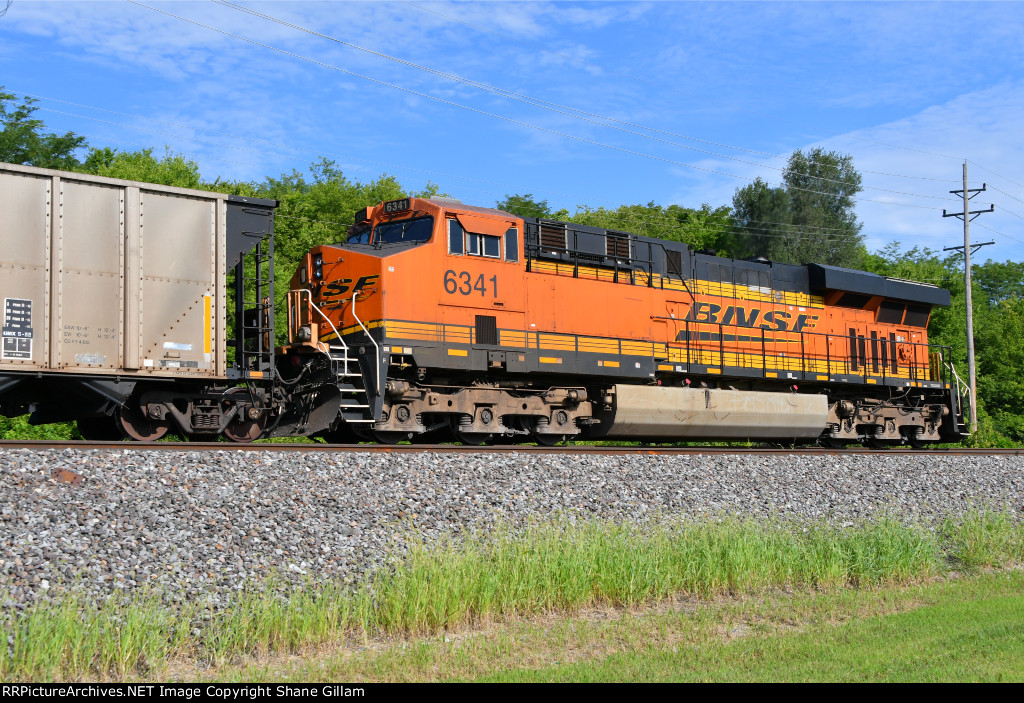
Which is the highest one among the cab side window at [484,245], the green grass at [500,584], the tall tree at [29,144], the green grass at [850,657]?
the tall tree at [29,144]

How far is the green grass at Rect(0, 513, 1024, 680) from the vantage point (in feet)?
17.9

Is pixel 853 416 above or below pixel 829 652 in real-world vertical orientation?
above

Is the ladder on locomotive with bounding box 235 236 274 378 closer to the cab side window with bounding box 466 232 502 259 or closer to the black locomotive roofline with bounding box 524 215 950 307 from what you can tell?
the cab side window with bounding box 466 232 502 259

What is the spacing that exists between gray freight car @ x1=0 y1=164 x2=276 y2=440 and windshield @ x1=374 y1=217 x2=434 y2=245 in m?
2.27

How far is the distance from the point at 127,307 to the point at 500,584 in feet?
19.7

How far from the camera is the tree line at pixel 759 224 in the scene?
32.4m

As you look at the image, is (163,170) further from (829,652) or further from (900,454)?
(829,652)

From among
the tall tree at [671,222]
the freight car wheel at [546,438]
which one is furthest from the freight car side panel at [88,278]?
the tall tree at [671,222]

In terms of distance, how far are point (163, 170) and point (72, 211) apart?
1124 inches

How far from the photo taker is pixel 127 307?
10.2 metres

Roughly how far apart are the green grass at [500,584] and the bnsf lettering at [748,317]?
7403 millimetres

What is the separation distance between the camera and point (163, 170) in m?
36.2

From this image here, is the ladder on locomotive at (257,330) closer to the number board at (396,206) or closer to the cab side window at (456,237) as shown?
the number board at (396,206)
